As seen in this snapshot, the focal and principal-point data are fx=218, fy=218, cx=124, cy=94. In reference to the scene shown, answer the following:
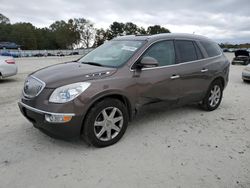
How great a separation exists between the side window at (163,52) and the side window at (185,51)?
0.16 metres

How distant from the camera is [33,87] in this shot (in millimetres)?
3217

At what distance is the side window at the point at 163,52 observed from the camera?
12.5ft

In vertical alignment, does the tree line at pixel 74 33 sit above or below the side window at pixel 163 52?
above

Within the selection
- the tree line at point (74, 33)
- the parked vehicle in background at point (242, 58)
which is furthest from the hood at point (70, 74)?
the tree line at point (74, 33)

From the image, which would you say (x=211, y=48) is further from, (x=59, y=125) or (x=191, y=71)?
(x=59, y=125)

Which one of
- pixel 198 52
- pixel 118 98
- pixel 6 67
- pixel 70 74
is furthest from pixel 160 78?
pixel 6 67

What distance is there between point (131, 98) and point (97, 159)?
1.08 m

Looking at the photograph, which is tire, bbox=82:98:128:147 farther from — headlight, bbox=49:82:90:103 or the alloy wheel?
headlight, bbox=49:82:90:103

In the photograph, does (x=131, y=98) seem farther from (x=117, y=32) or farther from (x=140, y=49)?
(x=117, y=32)

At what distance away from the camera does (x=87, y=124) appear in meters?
3.07

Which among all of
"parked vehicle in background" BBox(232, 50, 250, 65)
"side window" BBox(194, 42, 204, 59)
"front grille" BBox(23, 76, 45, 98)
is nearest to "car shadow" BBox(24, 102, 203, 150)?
"front grille" BBox(23, 76, 45, 98)

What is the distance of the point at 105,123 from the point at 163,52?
1.75 meters

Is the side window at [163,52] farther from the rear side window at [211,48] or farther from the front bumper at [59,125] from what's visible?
the front bumper at [59,125]

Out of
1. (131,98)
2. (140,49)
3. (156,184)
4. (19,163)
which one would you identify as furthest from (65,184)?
(140,49)
